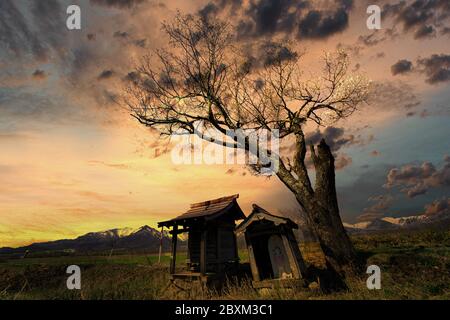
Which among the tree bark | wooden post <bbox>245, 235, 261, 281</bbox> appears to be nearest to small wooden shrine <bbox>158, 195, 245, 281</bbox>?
wooden post <bbox>245, 235, 261, 281</bbox>

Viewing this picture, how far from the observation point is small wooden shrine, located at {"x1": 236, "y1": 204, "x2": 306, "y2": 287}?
1137cm

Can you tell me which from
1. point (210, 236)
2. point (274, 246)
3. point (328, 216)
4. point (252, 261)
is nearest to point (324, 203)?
point (328, 216)

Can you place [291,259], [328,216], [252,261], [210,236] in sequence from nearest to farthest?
Result: [291,259] < [252,261] < [328,216] < [210,236]

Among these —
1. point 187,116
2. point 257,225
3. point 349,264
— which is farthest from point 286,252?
point 187,116

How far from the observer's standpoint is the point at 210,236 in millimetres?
16062

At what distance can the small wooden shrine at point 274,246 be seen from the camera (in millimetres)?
11367

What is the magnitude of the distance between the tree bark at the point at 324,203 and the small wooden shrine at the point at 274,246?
121 centimetres

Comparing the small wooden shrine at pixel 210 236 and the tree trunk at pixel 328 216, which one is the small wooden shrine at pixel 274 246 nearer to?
the tree trunk at pixel 328 216

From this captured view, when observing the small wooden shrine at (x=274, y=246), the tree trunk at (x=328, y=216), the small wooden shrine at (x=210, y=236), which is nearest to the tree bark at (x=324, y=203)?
the tree trunk at (x=328, y=216)

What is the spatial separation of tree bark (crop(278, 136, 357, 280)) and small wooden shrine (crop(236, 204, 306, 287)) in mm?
1212

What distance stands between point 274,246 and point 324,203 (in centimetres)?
314

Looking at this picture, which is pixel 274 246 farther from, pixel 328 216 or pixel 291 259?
pixel 328 216
